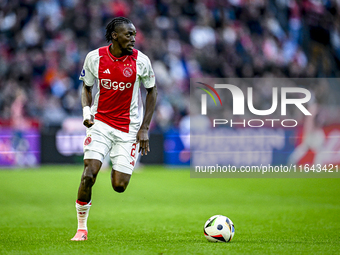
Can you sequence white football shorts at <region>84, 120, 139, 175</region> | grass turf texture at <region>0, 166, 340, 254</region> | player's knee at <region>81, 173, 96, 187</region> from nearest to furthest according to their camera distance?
1. grass turf texture at <region>0, 166, 340, 254</region>
2. player's knee at <region>81, 173, 96, 187</region>
3. white football shorts at <region>84, 120, 139, 175</region>

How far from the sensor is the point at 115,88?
19.7 ft

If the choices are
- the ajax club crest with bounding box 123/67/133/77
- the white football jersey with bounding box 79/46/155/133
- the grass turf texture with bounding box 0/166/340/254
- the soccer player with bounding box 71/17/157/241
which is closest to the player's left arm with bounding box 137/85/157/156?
the soccer player with bounding box 71/17/157/241

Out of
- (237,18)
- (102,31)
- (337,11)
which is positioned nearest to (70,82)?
(102,31)

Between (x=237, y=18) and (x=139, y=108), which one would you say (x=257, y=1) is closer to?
(x=237, y=18)

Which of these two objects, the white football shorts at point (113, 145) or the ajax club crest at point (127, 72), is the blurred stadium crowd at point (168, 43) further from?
the ajax club crest at point (127, 72)

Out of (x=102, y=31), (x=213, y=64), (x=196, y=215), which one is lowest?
(x=196, y=215)

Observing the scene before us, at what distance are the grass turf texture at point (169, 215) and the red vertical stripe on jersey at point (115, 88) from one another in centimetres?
137

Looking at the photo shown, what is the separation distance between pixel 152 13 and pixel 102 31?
243 centimetres

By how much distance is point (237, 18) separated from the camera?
21688 mm

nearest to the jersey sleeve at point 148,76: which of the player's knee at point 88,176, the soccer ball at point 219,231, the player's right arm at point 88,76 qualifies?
the player's right arm at point 88,76

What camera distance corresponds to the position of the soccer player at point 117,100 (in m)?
5.91

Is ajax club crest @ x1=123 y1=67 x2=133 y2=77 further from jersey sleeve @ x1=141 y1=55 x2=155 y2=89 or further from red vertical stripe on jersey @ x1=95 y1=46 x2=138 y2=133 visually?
jersey sleeve @ x1=141 y1=55 x2=155 y2=89

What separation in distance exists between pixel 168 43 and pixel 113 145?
1443 cm

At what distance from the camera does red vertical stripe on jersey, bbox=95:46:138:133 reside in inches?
235
